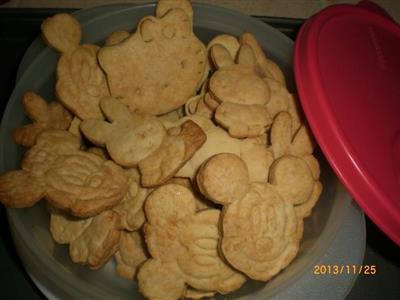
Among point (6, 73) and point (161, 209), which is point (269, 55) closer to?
point (161, 209)

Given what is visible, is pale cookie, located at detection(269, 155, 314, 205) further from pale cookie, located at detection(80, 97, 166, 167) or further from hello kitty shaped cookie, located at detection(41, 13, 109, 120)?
hello kitty shaped cookie, located at detection(41, 13, 109, 120)

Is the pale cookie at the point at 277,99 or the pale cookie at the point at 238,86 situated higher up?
the pale cookie at the point at 238,86

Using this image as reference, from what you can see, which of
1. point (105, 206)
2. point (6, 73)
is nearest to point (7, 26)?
point (6, 73)

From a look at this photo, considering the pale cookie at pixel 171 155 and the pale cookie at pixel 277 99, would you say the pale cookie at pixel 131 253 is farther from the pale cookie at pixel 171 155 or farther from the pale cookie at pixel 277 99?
the pale cookie at pixel 277 99

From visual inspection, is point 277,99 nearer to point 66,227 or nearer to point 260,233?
point 260,233

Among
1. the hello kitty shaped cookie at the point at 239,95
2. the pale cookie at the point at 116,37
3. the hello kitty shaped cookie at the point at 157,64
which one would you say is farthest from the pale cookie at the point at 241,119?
the pale cookie at the point at 116,37

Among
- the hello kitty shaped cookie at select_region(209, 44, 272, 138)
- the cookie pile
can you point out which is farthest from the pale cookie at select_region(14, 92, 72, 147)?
the hello kitty shaped cookie at select_region(209, 44, 272, 138)
